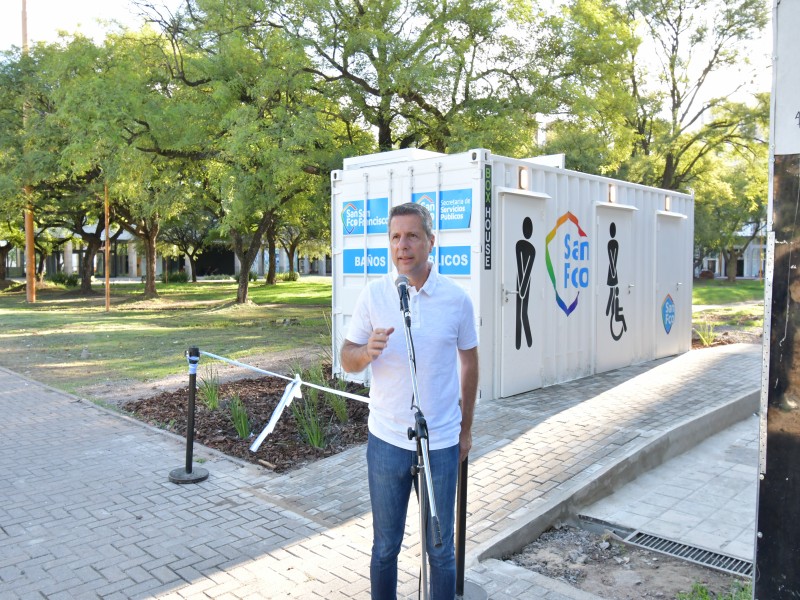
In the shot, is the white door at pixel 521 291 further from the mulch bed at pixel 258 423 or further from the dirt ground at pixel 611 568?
the dirt ground at pixel 611 568

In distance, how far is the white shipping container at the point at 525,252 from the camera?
324 inches

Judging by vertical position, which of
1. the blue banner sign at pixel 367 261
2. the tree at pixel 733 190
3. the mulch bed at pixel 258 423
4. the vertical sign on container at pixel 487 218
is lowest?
the mulch bed at pixel 258 423

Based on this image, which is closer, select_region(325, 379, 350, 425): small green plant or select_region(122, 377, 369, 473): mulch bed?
select_region(122, 377, 369, 473): mulch bed

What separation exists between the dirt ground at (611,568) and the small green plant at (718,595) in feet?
0.25

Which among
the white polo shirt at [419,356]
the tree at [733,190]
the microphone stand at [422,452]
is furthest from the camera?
the tree at [733,190]

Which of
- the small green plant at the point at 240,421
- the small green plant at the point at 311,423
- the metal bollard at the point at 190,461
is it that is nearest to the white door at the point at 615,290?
the small green plant at the point at 311,423

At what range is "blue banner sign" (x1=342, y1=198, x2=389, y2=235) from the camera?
918cm

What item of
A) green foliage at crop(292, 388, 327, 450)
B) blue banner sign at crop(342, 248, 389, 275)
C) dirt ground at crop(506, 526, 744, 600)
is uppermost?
blue banner sign at crop(342, 248, 389, 275)

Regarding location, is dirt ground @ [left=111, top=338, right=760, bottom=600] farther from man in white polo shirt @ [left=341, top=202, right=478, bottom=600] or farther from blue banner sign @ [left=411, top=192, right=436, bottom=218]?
blue banner sign @ [left=411, top=192, right=436, bottom=218]

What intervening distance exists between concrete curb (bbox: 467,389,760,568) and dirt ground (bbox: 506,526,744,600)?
11 centimetres

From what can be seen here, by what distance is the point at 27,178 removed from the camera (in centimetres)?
2427

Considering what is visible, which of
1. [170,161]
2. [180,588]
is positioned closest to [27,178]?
[170,161]

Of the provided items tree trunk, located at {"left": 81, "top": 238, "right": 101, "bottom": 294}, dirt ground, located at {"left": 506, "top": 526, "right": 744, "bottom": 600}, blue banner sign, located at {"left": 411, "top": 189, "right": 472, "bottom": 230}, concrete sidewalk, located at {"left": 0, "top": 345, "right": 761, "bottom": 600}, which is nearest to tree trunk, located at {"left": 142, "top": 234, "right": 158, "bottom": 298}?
tree trunk, located at {"left": 81, "top": 238, "right": 101, "bottom": 294}

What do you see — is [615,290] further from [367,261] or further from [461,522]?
[461,522]
